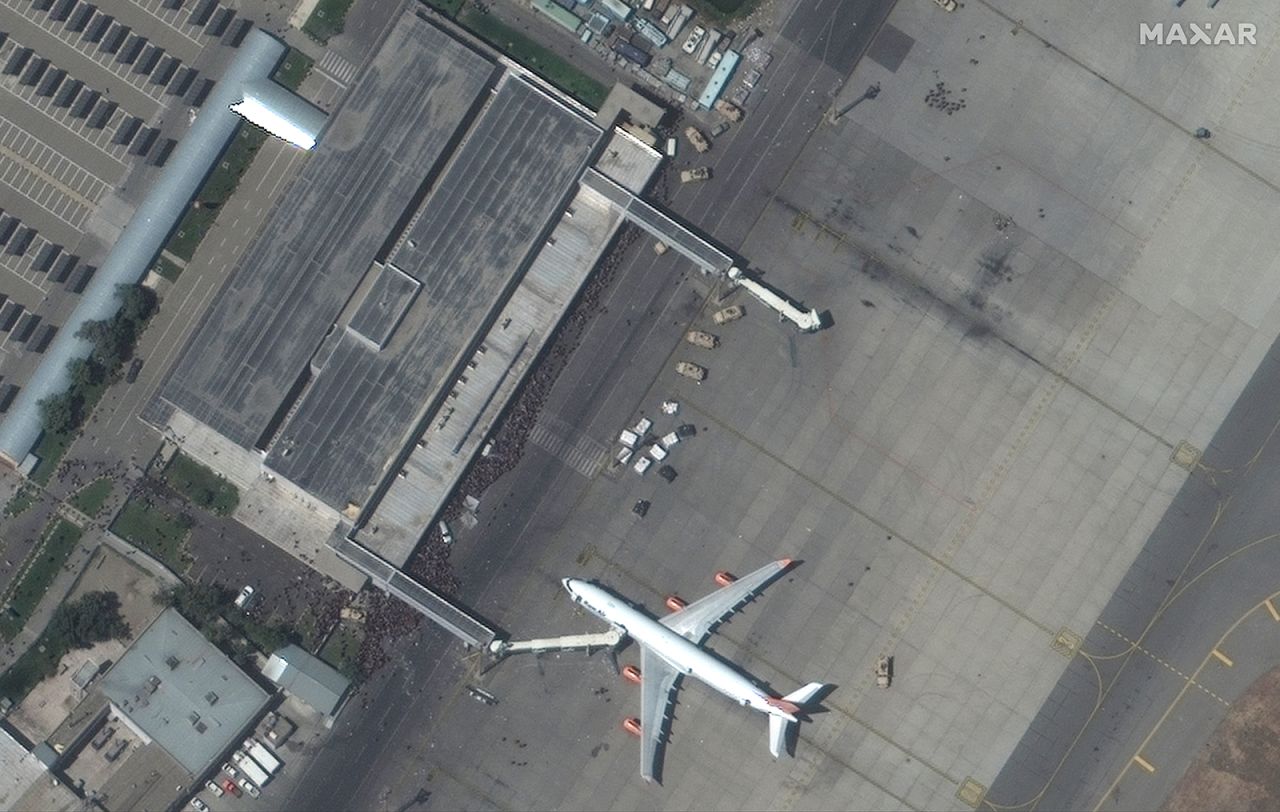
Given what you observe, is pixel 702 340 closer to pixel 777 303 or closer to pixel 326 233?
pixel 777 303

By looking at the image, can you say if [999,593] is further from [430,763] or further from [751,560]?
[430,763]

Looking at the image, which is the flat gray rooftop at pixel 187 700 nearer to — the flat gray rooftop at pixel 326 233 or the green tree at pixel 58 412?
the flat gray rooftop at pixel 326 233

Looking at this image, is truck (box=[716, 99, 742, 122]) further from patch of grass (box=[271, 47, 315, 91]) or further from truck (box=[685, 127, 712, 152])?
patch of grass (box=[271, 47, 315, 91])

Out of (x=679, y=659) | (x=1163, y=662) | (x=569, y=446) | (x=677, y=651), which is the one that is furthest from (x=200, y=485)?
(x=1163, y=662)

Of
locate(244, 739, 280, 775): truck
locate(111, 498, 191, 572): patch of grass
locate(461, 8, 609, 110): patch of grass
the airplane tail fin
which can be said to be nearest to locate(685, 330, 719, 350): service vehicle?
locate(461, 8, 609, 110): patch of grass

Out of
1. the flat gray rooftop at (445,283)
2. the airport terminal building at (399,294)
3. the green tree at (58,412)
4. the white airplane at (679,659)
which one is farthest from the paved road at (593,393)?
the green tree at (58,412)
